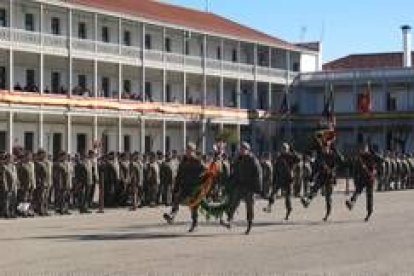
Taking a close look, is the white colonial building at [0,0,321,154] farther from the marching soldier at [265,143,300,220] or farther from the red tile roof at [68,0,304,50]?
the marching soldier at [265,143,300,220]

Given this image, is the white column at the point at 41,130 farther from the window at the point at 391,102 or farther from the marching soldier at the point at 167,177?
the window at the point at 391,102

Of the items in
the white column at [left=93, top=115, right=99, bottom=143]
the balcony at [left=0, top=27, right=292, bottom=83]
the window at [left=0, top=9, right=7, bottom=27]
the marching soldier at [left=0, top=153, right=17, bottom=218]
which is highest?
the window at [left=0, top=9, right=7, bottom=27]

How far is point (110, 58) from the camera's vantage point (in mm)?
62406

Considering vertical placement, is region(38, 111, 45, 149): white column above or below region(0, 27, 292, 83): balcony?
below

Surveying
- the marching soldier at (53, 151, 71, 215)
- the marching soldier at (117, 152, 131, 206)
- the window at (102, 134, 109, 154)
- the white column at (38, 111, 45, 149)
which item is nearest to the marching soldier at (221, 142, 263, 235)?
the marching soldier at (53, 151, 71, 215)

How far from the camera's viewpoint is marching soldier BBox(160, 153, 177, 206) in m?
31.7

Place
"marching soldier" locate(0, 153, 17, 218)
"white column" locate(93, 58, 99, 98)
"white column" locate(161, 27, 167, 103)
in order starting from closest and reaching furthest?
"marching soldier" locate(0, 153, 17, 218), "white column" locate(93, 58, 99, 98), "white column" locate(161, 27, 167, 103)

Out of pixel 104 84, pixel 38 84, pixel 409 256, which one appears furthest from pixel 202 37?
pixel 409 256

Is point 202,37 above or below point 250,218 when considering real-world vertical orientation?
above

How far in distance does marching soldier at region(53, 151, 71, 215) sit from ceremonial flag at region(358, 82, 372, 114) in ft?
163

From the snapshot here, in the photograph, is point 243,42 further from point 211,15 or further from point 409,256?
point 409,256

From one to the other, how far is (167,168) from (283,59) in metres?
55.7

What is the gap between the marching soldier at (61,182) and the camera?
28.0 m

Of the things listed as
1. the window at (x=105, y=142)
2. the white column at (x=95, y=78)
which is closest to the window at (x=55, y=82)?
the white column at (x=95, y=78)
